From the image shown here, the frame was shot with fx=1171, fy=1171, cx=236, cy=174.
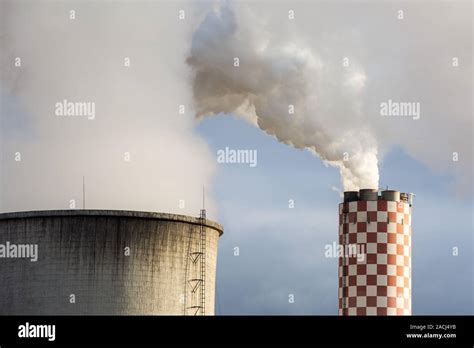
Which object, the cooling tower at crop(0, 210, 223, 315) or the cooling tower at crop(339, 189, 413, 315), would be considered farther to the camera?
the cooling tower at crop(0, 210, 223, 315)

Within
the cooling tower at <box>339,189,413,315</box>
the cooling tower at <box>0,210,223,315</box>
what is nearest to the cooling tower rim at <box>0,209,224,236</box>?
the cooling tower at <box>0,210,223,315</box>

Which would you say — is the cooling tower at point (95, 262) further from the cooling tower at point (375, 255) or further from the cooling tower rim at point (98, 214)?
the cooling tower at point (375, 255)

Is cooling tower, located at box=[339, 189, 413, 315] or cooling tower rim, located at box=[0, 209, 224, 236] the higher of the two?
cooling tower rim, located at box=[0, 209, 224, 236]

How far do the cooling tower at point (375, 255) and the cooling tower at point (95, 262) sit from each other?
1344cm

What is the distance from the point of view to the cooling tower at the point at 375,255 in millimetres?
52750

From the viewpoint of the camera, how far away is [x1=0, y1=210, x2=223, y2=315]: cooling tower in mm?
62500

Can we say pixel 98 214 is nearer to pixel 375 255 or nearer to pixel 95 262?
pixel 95 262

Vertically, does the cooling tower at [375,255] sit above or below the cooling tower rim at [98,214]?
below

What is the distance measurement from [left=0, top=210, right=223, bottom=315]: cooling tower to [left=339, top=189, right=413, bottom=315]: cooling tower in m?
13.4

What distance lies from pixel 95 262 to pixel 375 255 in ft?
55.8

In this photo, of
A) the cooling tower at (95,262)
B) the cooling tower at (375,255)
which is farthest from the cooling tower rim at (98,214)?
the cooling tower at (375,255)

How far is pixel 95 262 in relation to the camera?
206ft

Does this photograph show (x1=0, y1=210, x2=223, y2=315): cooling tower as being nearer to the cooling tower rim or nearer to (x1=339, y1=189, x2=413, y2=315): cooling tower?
the cooling tower rim
